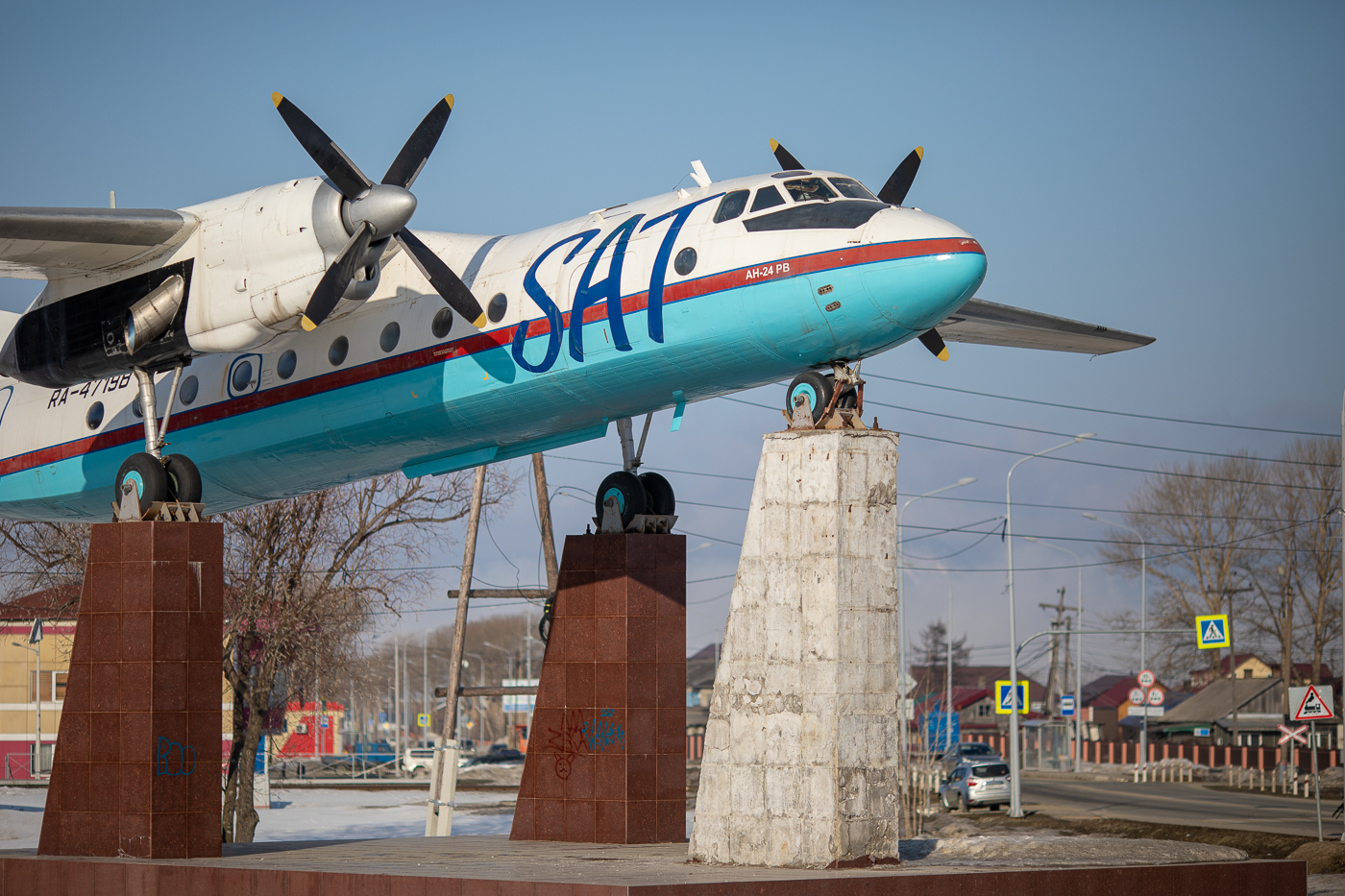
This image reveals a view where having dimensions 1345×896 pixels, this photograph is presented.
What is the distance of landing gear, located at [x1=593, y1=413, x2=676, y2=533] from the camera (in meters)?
20.0

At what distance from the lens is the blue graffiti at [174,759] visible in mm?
16266

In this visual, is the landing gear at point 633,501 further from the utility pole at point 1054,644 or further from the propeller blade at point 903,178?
the utility pole at point 1054,644

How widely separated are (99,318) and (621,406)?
7537 mm

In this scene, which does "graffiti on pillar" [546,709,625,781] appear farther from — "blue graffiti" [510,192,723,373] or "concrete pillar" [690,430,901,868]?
"blue graffiti" [510,192,723,373]

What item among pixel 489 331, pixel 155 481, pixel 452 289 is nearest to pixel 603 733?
pixel 489 331

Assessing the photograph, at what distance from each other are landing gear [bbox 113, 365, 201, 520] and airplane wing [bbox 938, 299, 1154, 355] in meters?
11.6

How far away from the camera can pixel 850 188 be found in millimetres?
16281

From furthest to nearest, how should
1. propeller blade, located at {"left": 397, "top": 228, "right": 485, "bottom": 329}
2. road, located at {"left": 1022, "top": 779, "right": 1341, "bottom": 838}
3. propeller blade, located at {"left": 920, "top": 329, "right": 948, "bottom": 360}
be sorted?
road, located at {"left": 1022, "top": 779, "right": 1341, "bottom": 838} < propeller blade, located at {"left": 920, "top": 329, "right": 948, "bottom": 360} < propeller blade, located at {"left": 397, "top": 228, "right": 485, "bottom": 329}

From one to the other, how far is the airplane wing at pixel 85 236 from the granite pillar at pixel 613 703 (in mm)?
7116

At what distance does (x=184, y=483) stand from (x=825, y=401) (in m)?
8.64

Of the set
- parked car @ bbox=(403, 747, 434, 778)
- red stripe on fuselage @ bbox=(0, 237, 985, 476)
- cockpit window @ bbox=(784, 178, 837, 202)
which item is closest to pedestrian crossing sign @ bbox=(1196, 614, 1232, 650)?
cockpit window @ bbox=(784, 178, 837, 202)

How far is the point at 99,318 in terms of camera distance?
18.9 metres

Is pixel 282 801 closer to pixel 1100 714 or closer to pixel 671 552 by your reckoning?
pixel 671 552

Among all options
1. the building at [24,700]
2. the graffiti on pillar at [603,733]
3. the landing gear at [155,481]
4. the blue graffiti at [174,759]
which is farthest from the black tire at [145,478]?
the building at [24,700]
